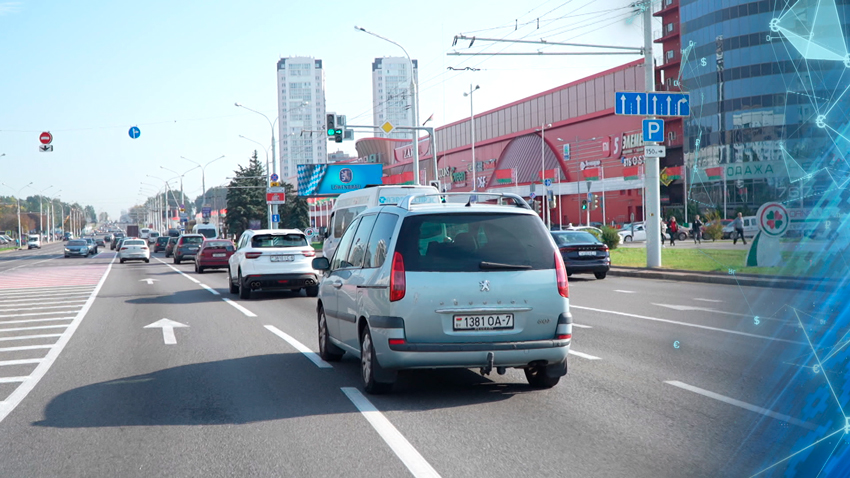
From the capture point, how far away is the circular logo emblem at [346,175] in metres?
66.0

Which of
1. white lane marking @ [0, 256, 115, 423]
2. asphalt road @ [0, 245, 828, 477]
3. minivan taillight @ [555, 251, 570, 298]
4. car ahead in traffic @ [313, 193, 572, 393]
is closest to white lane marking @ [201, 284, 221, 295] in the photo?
white lane marking @ [0, 256, 115, 423]

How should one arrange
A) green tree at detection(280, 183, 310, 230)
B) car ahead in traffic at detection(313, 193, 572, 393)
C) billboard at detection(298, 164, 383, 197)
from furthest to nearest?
green tree at detection(280, 183, 310, 230)
billboard at detection(298, 164, 383, 197)
car ahead in traffic at detection(313, 193, 572, 393)

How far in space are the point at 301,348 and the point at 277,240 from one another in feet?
30.5

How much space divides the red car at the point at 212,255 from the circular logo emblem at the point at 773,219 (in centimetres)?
3021

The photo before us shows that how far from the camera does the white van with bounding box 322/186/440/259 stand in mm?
19938

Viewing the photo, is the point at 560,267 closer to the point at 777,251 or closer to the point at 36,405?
the point at 777,251

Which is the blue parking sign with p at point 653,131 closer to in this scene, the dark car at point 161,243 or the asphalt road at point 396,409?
the asphalt road at point 396,409

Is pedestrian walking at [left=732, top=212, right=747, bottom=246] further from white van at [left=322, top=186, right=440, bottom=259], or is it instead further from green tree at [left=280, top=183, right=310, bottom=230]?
green tree at [left=280, top=183, right=310, bottom=230]

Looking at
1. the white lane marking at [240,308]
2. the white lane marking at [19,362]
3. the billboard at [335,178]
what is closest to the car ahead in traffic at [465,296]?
the white lane marking at [19,362]

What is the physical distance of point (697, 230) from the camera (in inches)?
161

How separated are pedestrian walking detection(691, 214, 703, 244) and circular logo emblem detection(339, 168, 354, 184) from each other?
6244cm

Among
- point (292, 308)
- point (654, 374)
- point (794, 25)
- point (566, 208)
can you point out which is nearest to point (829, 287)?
point (794, 25)

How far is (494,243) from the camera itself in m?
6.74

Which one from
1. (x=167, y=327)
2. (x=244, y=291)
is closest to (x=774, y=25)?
(x=167, y=327)
